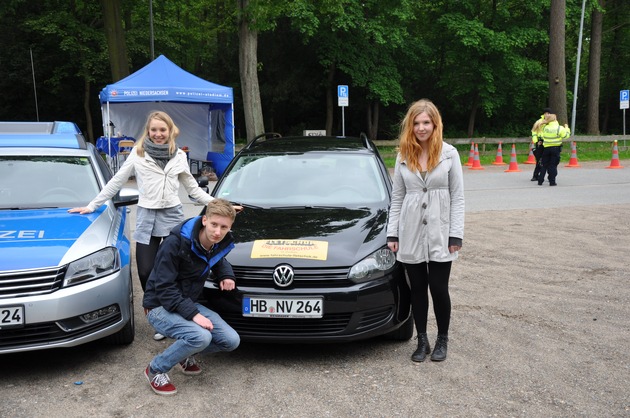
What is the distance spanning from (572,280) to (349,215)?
2.95 meters

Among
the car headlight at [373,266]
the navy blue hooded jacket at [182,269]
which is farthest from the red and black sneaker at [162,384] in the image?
the car headlight at [373,266]

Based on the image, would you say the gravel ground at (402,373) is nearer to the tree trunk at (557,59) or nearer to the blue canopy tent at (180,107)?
the blue canopy tent at (180,107)

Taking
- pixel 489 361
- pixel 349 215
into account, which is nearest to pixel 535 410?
pixel 489 361

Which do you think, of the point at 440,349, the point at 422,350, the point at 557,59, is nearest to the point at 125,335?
the point at 422,350

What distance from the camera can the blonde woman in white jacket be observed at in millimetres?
4906

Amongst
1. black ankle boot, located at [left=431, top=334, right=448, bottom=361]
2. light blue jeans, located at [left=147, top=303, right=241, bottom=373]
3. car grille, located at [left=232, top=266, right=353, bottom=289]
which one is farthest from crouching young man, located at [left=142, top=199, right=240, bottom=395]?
black ankle boot, located at [left=431, top=334, right=448, bottom=361]

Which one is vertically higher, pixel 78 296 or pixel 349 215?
pixel 349 215

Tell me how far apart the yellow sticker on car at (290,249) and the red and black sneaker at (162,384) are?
0.98 metres

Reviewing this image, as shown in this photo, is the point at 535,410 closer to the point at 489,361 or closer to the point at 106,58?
the point at 489,361

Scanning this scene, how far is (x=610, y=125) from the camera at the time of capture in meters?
42.8

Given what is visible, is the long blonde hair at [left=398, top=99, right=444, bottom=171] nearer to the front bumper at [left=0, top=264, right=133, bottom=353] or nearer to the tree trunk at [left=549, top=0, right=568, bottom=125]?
the front bumper at [left=0, top=264, right=133, bottom=353]

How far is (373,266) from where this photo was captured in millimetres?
4367

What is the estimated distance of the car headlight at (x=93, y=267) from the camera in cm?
409

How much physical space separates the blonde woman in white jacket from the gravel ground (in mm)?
766
